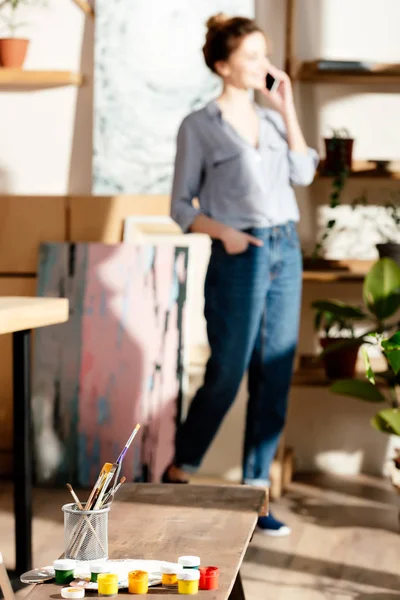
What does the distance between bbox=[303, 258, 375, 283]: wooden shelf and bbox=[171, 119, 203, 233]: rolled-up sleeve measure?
0.79m

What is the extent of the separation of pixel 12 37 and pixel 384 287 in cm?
182

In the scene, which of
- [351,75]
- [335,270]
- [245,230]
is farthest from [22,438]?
[351,75]

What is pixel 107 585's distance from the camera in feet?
4.70

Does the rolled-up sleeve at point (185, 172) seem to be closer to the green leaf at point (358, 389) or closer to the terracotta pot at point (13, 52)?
the green leaf at point (358, 389)

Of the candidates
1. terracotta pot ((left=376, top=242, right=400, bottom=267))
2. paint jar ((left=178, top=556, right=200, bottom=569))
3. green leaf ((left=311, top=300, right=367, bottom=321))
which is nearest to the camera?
paint jar ((left=178, top=556, right=200, bottom=569))

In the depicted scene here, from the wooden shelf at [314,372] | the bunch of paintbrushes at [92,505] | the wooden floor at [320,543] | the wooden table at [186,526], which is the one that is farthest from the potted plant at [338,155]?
the bunch of paintbrushes at [92,505]

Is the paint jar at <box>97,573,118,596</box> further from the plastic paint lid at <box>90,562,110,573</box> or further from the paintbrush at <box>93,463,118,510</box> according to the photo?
the paintbrush at <box>93,463,118,510</box>

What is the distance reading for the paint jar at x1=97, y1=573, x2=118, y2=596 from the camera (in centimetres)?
143

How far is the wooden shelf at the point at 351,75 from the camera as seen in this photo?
3779mm

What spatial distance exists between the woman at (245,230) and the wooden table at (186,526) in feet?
3.54

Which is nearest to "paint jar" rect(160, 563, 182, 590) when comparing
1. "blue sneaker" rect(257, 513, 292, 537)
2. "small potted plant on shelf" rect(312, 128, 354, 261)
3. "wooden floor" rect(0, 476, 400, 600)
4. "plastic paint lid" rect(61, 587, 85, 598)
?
"plastic paint lid" rect(61, 587, 85, 598)

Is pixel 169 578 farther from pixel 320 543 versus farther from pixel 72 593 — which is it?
pixel 320 543

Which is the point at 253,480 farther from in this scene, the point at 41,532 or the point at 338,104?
the point at 338,104

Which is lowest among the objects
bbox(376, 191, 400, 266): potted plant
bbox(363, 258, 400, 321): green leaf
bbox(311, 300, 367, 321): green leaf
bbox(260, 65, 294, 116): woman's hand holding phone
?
bbox(311, 300, 367, 321): green leaf
